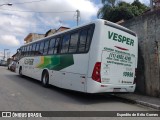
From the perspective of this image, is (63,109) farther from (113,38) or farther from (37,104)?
(113,38)

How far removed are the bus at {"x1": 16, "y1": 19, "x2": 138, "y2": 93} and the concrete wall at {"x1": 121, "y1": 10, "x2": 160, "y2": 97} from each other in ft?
3.73

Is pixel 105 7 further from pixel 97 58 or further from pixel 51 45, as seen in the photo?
pixel 97 58

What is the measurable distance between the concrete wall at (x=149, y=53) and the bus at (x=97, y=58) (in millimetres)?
1138

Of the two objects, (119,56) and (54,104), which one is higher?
(119,56)

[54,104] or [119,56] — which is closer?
[54,104]

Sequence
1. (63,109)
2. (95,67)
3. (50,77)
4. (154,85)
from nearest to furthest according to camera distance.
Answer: (63,109)
(95,67)
(154,85)
(50,77)

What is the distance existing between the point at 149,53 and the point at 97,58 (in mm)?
3668

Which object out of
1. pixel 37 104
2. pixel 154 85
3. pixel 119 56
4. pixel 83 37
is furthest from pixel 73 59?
pixel 154 85

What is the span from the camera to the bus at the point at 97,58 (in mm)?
9594

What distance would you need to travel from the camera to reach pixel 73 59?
432 inches

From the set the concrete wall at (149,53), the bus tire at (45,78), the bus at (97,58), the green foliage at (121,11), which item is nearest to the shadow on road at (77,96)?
the bus tire at (45,78)

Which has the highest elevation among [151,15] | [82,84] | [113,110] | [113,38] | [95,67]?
[151,15]

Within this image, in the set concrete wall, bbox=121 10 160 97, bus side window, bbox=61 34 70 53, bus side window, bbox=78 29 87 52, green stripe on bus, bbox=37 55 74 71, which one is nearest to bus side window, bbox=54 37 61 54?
green stripe on bus, bbox=37 55 74 71

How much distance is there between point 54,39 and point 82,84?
15.5ft
